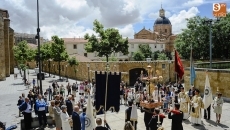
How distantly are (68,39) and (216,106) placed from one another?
61419mm

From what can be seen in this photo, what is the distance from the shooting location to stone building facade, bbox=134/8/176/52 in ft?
294

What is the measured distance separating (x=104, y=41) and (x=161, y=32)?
6108cm

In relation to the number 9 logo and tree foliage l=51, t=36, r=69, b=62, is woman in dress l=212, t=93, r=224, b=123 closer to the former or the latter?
the number 9 logo

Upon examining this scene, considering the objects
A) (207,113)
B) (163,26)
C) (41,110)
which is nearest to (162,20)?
(163,26)

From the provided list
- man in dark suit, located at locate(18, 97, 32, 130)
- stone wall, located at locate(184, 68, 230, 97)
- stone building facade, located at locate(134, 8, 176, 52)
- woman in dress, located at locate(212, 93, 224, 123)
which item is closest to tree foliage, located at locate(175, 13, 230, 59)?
stone wall, located at locate(184, 68, 230, 97)

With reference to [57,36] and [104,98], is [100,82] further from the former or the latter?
[57,36]

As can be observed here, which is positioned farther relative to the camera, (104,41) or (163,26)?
(163,26)

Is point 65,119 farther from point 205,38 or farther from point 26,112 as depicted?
point 205,38

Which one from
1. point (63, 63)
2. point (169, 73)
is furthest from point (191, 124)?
point (63, 63)

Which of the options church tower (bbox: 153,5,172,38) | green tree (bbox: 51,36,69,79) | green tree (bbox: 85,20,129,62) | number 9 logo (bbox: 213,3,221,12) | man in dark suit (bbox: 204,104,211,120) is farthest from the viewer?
church tower (bbox: 153,5,172,38)

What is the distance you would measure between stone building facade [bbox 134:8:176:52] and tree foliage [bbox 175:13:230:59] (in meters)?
47.1

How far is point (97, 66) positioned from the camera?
3500 centimetres

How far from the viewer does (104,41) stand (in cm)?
4097

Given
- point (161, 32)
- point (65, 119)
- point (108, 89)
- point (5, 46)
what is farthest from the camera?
point (161, 32)
